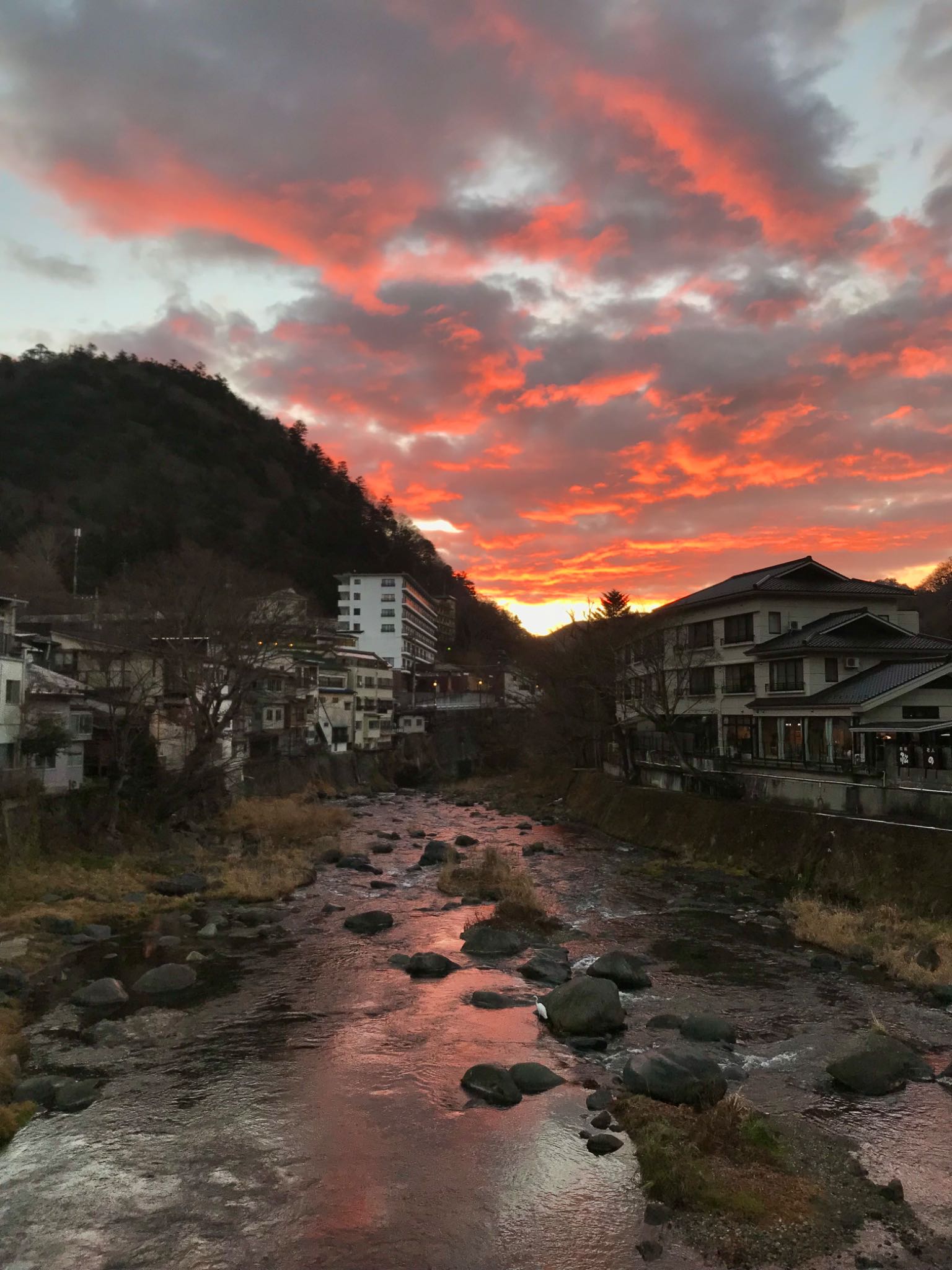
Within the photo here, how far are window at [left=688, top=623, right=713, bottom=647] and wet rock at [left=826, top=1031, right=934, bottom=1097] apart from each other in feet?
93.0

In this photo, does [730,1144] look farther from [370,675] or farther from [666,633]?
[370,675]

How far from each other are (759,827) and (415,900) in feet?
38.1

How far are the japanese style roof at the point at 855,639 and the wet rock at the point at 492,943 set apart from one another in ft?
62.9

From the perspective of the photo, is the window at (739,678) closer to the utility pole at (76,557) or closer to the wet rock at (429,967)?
the wet rock at (429,967)

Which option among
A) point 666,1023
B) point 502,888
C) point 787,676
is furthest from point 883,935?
point 787,676

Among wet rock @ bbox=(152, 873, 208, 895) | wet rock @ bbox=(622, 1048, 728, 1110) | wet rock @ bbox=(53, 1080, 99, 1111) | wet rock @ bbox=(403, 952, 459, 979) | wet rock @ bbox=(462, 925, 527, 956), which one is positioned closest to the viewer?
wet rock @ bbox=(622, 1048, 728, 1110)

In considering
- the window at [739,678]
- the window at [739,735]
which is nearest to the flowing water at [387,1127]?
the window at [739,735]

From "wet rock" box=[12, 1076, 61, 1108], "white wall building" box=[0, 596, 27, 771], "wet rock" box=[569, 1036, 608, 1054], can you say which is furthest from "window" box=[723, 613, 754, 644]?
"wet rock" box=[12, 1076, 61, 1108]

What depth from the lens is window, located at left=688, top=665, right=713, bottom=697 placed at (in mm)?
39281

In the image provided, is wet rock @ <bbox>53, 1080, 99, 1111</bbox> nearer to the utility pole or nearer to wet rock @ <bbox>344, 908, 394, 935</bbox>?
wet rock @ <bbox>344, 908, 394, 935</bbox>

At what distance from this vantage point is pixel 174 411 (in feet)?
356

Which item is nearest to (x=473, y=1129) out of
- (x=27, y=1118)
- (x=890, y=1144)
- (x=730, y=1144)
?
(x=730, y=1144)

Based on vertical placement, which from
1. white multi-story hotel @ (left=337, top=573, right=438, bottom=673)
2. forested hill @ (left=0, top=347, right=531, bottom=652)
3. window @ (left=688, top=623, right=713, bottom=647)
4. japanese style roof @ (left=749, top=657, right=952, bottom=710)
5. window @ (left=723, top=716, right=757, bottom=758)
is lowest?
window @ (left=723, top=716, right=757, bottom=758)

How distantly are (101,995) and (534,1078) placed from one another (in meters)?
8.29
